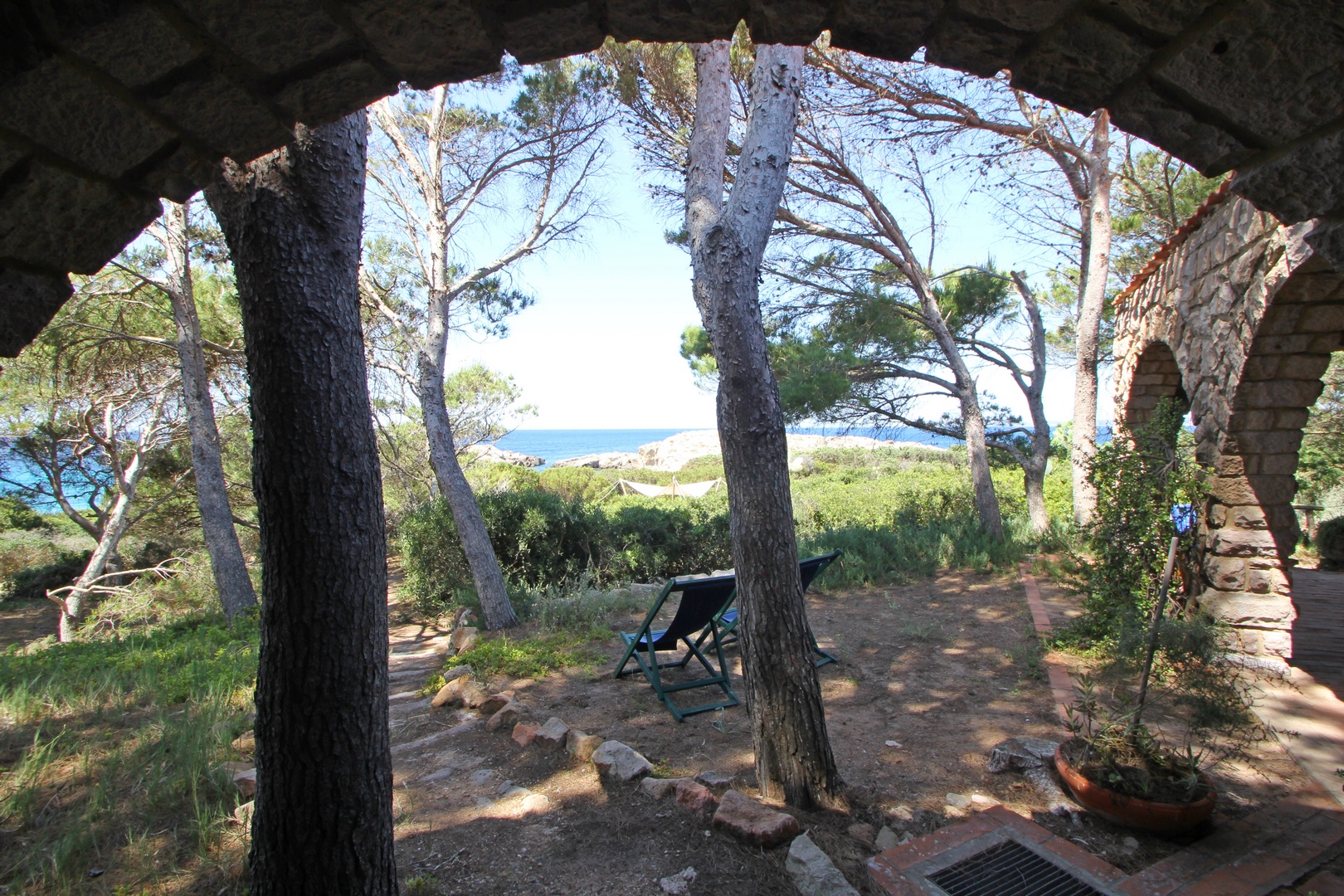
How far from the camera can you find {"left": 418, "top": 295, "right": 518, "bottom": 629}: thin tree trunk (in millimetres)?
6004

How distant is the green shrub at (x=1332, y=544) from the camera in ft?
23.2

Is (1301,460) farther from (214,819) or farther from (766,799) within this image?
(214,819)

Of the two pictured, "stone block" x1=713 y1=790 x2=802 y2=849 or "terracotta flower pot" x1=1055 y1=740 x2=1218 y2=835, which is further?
"terracotta flower pot" x1=1055 y1=740 x2=1218 y2=835

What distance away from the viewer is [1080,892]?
6.32 feet

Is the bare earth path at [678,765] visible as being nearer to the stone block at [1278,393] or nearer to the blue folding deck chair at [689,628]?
the blue folding deck chair at [689,628]

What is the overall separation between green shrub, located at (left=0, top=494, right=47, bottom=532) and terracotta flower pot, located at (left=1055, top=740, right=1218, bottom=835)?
16353 mm

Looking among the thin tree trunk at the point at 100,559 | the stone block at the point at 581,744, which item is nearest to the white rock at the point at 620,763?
the stone block at the point at 581,744

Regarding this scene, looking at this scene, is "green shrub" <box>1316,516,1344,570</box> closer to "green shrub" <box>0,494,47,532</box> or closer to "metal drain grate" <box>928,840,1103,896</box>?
"metal drain grate" <box>928,840,1103,896</box>

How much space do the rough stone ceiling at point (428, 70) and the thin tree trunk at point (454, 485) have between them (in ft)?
16.0

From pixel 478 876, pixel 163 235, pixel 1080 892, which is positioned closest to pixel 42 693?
pixel 478 876

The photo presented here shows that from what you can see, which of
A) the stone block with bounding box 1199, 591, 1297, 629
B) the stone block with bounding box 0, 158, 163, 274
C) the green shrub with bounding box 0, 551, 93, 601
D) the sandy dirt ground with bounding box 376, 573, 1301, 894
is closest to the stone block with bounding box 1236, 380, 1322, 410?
the stone block with bounding box 1199, 591, 1297, 629

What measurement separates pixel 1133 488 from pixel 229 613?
8.03m

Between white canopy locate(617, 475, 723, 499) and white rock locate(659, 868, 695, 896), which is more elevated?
white canopy locate(617, 475, 723, 499)

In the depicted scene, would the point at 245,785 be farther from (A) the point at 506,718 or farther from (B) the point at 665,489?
(B) the point at 665,489
